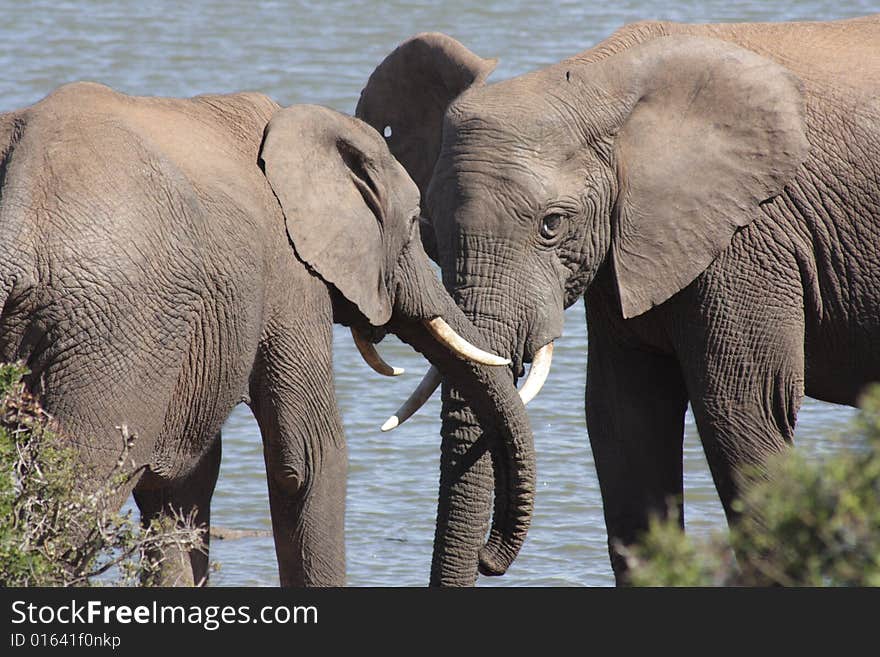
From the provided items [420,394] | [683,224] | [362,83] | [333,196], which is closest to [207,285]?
[333,196]

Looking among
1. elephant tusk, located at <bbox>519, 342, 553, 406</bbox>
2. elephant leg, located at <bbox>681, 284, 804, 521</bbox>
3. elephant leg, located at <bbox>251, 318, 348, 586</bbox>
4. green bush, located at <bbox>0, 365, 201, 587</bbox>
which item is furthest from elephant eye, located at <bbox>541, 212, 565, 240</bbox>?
green bush, located at <bbox>0, 365, 201, 587</bbox>

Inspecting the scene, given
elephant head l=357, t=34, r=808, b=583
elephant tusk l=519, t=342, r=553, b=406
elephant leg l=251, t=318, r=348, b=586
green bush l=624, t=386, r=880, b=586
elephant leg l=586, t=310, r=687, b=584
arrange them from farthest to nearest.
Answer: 1. elephant leg l=586, t=310, r=687, b=584
2. elephant tusk l=519, t=342, r=553, b=406
3. elephant head l=357, t=34, r=808, b=583
4. elephant leg l=251, t=318, r=348, b=586
5. green bush l=624, t=386, r=880, b=586

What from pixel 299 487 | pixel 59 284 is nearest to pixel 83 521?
pixel 59 284

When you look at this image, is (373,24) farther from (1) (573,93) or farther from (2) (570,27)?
(1) (573,93)

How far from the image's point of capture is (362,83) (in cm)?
1596

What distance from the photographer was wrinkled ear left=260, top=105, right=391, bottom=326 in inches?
208

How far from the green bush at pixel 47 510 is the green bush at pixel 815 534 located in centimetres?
166

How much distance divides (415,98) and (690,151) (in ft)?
3.63

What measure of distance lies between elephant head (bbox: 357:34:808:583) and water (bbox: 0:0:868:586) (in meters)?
0.79

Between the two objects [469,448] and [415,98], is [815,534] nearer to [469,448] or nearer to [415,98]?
[469,448]

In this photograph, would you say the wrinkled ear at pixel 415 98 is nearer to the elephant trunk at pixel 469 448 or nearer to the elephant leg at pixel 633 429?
the elephant leg at pixel 633 429

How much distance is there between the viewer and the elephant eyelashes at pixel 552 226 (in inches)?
229

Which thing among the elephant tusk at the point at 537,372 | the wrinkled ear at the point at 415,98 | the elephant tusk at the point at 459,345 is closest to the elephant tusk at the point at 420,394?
the elephant tusk at the point at 537,372

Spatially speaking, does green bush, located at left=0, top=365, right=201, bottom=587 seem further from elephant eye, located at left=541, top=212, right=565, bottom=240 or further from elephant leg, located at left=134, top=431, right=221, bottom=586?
elephant eye, located at left=541, top=212, right=565, bottom=240
